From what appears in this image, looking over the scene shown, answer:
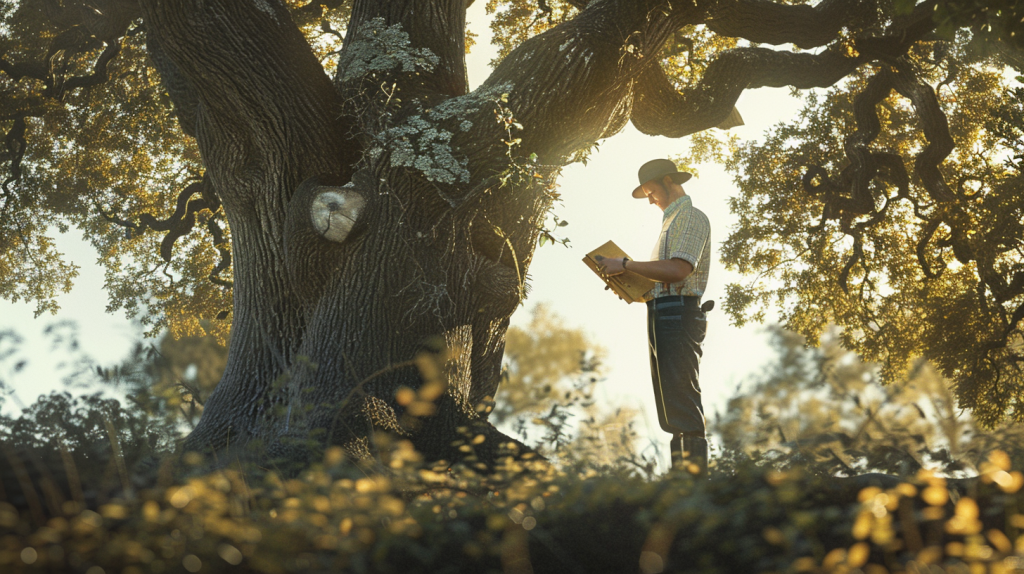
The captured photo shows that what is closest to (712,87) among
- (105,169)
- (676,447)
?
(676,447)

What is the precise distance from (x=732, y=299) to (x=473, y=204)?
8.45 meters

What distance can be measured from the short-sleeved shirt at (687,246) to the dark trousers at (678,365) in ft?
0.29

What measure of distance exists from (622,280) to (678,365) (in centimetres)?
78

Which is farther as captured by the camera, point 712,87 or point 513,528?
point 712,87

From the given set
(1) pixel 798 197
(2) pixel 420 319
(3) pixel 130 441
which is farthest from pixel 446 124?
(1) pixel 798 197

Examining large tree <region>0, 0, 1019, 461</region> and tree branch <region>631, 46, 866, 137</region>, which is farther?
tree branch <region>631, 46, 866, 137</region>

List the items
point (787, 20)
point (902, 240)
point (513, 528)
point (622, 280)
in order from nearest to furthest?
point (513, 528) < point (622, 280) < point (787, 20) < point (902, 240)

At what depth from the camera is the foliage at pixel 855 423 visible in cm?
273

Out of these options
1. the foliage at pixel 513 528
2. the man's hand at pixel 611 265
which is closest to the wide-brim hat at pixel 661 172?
the man's hand at pixel 611 265

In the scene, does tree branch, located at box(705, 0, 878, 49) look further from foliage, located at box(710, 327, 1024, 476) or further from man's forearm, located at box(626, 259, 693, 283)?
foliage, located at box(710, 327, 1024, 476)

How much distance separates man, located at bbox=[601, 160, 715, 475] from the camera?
4.83 m

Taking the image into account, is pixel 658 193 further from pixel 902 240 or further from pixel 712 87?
pixel 902 240

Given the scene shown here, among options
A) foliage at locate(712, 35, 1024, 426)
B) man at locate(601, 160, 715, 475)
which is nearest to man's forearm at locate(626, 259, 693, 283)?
man at locate(601, 160, 715, 475)

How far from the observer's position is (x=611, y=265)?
5051 mm
